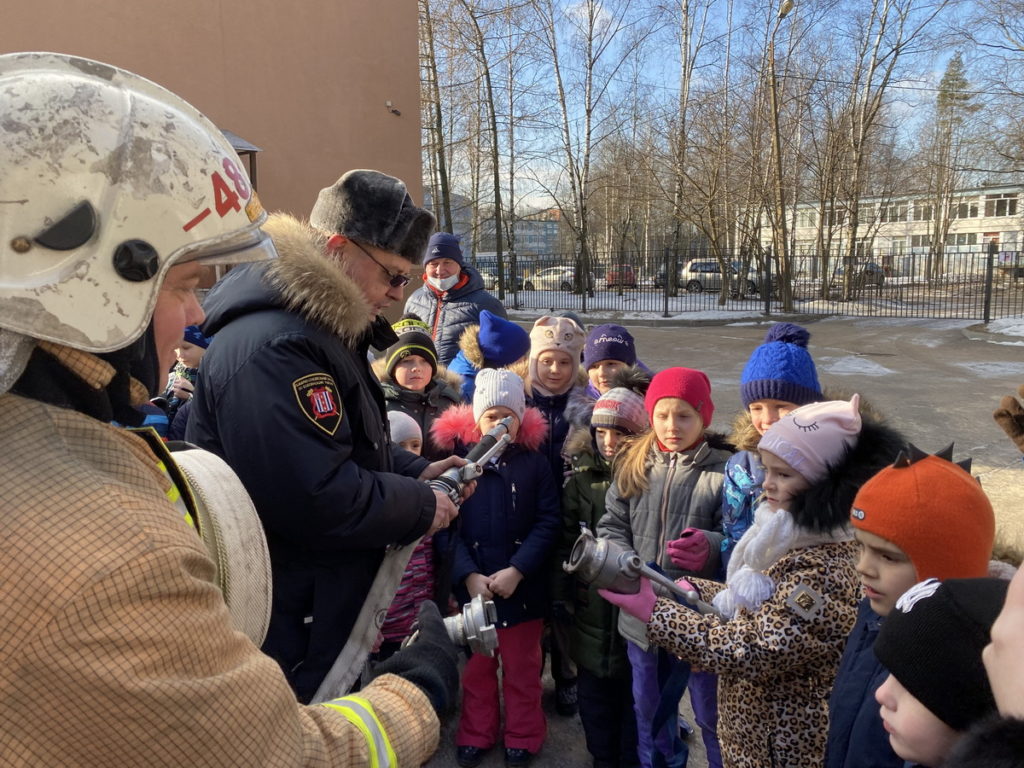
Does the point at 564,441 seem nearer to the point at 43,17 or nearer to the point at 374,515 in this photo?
the point at 374,515

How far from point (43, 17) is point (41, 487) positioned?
47.8 feet

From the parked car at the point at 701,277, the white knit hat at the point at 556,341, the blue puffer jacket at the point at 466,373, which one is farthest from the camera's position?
the parked car at the point at 701,277

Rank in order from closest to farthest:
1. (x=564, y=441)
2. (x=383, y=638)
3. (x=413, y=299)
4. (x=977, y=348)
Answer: (x=383, y=638)
(x=564, y=441)
(x=413, y=299)
(x=977, y=348)

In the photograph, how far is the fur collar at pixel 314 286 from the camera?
6.63 feet

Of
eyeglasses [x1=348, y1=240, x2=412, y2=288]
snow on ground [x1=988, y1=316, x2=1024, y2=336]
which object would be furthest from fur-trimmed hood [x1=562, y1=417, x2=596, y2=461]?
snow on ground [x1=988, y1=316, x2=1024, y2=336]

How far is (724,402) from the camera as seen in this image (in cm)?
941

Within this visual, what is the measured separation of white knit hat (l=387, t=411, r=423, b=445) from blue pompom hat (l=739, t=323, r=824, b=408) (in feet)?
5.02

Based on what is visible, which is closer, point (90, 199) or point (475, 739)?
point (90, 199)

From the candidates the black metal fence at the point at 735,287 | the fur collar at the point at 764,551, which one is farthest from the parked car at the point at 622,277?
the fur collar at the point at 764,551

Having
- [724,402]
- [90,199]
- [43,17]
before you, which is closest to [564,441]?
[90,199]

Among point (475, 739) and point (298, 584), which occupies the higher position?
point (298, 584)

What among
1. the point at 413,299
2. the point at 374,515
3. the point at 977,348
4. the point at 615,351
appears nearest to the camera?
the point at 374,515

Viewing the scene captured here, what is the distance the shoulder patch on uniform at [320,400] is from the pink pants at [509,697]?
5.31 ft

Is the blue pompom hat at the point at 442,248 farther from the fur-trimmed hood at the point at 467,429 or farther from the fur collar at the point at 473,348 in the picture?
the fur-trimmed hood at the point at 467,429
